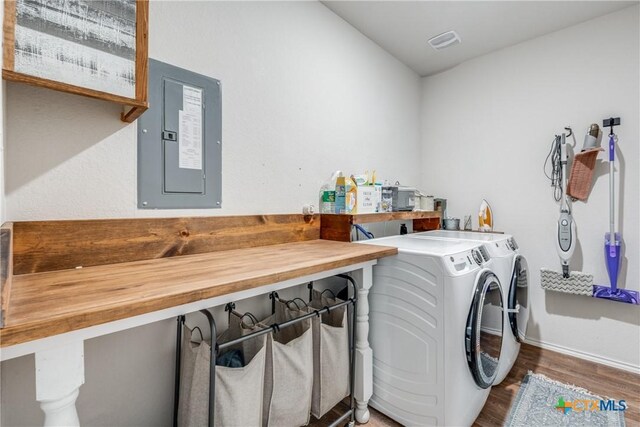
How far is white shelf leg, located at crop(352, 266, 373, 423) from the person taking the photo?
165 centimetres

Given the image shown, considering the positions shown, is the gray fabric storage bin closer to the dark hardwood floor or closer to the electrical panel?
the dark hardwood floor

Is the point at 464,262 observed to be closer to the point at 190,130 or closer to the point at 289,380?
the point at 289,380

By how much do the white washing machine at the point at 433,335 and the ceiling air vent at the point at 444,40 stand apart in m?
1.84

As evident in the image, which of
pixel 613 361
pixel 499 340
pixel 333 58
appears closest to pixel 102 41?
pixel 333 58

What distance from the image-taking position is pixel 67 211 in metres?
1.13

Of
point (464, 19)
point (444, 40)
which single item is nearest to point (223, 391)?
point (464, 19)

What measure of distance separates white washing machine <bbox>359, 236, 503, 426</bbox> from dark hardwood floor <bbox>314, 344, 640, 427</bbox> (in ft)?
0.29

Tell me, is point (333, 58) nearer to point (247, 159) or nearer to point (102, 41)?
point (247, 159)

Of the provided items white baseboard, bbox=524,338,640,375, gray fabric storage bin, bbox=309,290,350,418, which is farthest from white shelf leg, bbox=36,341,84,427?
white baseboard, bbox=524,338,640,375

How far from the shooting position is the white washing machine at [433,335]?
57.7 inches

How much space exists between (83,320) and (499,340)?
1.99 metres

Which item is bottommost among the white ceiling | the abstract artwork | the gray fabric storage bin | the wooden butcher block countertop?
the gray fabric storage bin

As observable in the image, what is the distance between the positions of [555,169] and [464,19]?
4.59ft

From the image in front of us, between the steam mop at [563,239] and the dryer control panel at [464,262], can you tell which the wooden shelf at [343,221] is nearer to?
the dryer control panel at [464,262]
